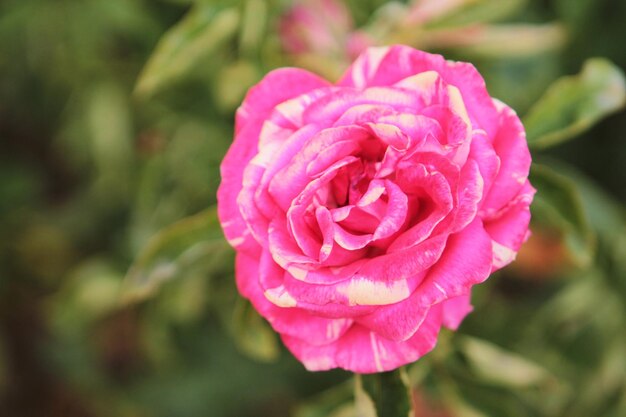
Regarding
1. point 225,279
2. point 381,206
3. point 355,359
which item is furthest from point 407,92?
point 225,279

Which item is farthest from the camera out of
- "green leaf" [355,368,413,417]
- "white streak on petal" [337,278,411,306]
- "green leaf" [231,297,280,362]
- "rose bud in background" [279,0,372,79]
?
"rose bud in background" [279,0,372,79]

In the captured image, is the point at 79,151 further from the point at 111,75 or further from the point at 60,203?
the point at 60,203

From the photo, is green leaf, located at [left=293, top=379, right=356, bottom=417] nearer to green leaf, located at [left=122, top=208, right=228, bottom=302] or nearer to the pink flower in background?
green leaf, located at [left=122, top=208, right=228, bottom=302]

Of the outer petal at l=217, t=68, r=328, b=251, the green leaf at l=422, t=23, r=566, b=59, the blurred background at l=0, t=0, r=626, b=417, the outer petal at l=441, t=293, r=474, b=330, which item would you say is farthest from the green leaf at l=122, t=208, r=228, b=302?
the green leaf at l=422, t=23, r=566, b=59

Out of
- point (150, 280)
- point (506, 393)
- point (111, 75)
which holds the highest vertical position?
point (150, 280)

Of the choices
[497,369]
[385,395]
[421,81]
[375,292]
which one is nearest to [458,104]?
[421,81]

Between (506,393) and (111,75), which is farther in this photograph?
(111,75)
